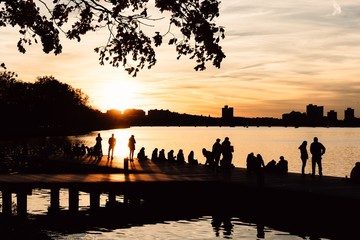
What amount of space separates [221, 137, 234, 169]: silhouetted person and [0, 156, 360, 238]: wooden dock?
2.39ft

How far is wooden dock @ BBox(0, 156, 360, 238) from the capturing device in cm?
2589

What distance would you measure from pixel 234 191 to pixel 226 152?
630 cm

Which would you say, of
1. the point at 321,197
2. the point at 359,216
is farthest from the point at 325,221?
the point at 359,216

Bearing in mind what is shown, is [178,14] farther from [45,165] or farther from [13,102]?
[13,102]

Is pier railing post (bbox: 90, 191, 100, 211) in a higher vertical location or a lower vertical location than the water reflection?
higher

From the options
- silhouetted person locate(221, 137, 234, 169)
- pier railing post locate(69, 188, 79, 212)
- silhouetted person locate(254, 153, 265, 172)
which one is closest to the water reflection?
silhouetted person locate(254, 153, 265, 172)

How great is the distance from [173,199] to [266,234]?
8309 millimetres

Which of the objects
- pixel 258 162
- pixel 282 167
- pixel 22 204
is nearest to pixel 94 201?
pixel 22 204

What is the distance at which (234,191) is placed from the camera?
3092cm

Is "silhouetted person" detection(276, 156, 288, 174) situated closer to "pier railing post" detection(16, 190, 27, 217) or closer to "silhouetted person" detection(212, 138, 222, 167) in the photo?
"silhouetted person" detection(212, 138, 222, 167)

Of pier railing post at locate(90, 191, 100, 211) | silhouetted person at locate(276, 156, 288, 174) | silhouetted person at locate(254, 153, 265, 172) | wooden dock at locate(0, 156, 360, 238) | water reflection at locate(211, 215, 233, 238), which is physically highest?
silhouetted person at locate(254, 153, 265, 172)

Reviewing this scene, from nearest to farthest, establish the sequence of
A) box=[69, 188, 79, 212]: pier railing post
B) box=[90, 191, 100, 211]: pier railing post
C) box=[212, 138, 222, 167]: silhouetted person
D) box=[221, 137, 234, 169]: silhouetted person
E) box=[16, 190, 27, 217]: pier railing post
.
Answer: box=[16, 190, 27, 217]: pier railing post
box=[69, 188, 79, 212]: pier railing post
box=[90, 191, 100, 211]: pier railing post
box=[221, 137, 234, 169]: silhouetted person
box=[212, 138, 222, 167]: silhouetted person

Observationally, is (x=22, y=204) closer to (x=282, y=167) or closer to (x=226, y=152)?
(x=226, y=152)

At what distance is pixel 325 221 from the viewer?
26281 millimetres
